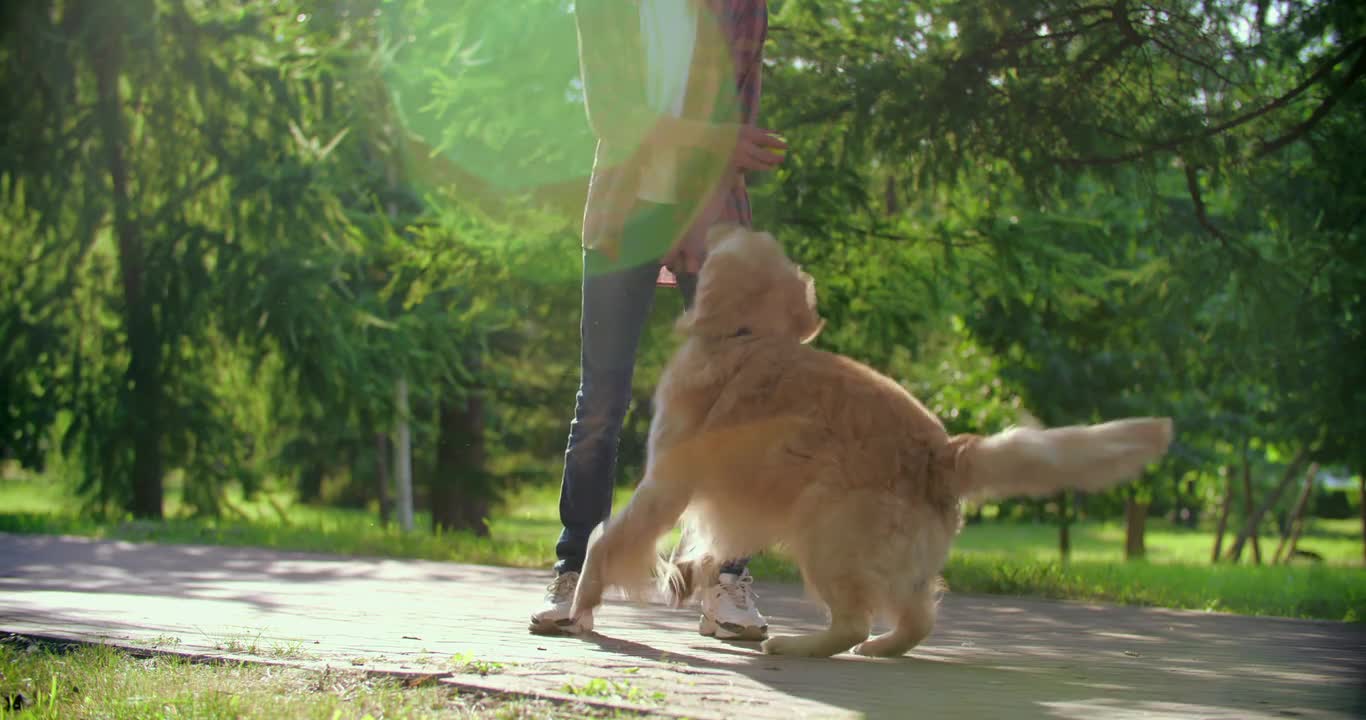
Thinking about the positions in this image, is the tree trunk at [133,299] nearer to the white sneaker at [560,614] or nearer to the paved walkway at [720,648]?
the paved walkway at [720,648]

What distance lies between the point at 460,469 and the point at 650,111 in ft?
44.3

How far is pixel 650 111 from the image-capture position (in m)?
3.84

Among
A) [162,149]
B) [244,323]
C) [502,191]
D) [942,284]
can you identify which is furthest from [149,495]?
[942,284]

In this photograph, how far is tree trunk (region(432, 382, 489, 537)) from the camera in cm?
1681

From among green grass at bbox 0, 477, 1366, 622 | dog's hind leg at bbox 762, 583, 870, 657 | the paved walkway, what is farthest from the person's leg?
dog's hind leg at bbox 762, 583, 870, 657

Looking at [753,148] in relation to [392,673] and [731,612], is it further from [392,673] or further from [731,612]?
[392,673]

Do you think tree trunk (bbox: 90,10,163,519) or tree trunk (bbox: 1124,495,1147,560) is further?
tree trunk (bbox: 1124,495,1147,560)

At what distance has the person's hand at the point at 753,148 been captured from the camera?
3.80m

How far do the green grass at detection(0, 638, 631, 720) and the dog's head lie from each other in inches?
47.7

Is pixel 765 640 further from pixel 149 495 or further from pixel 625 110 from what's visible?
pixel 149 495

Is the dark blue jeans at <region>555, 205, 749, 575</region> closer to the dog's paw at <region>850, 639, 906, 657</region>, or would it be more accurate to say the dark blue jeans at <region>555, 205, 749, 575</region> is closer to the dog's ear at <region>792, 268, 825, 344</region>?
the dog's ear at <region>792, 268, 825, 344</region>

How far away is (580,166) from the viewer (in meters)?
9.34

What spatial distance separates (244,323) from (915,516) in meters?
10.5

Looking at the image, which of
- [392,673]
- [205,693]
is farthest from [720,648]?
[205,693]
